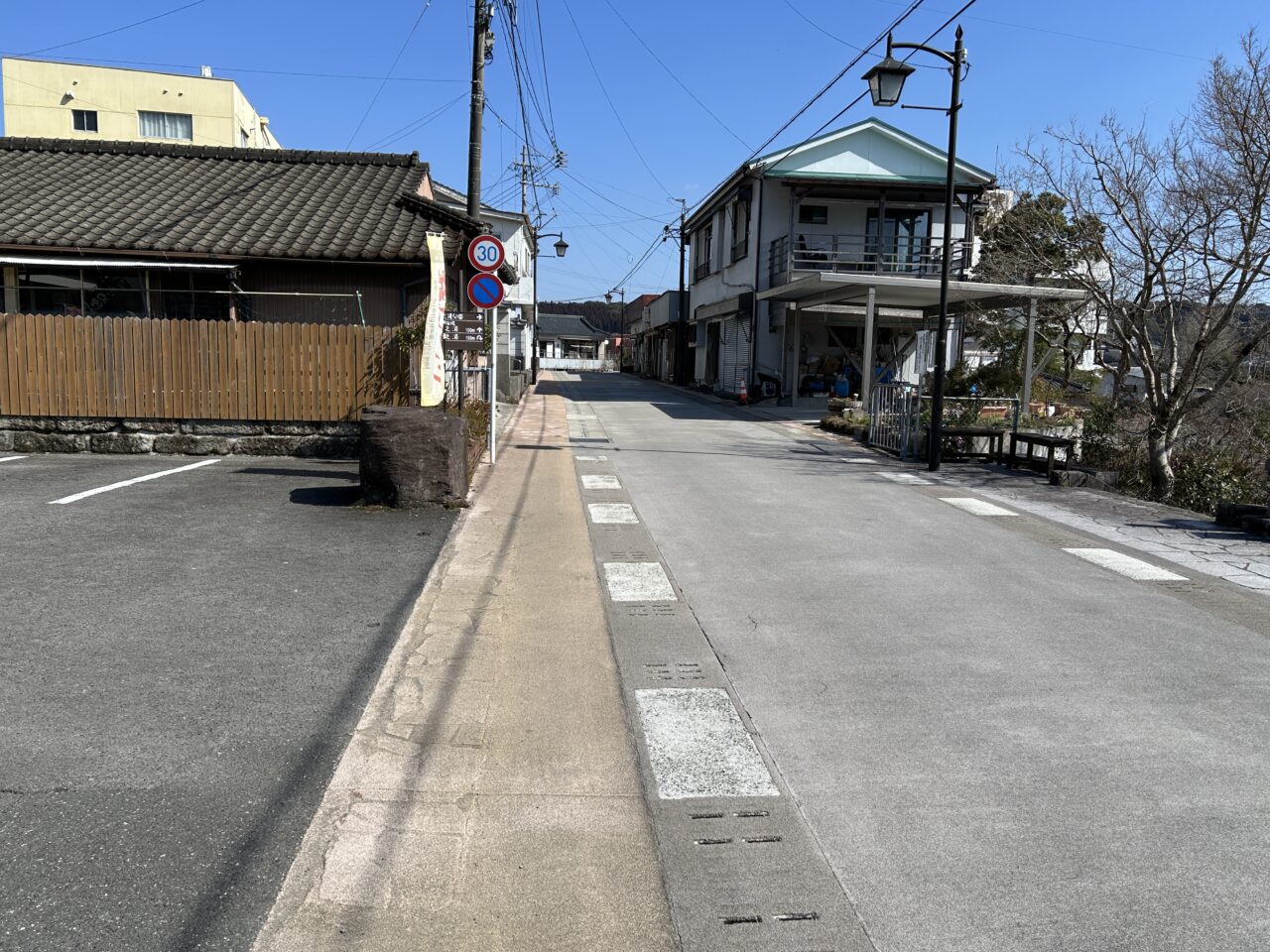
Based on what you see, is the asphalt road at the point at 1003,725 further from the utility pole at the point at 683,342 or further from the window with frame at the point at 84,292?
the utility pole at the point at 683,342

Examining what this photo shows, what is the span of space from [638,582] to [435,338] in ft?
18.8

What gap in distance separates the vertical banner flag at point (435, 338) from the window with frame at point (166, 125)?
116ft

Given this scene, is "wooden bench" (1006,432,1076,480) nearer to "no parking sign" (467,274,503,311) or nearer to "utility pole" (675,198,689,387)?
"no parking sign" (467,274,503,311)

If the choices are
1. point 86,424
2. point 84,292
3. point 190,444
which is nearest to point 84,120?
point 84,292

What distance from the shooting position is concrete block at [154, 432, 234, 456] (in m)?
12.7

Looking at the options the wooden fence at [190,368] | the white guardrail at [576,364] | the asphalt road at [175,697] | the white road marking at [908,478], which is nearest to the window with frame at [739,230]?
the white road marking at [908,478]

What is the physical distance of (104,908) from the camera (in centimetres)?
277

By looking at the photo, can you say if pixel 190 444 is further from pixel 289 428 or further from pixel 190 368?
pixel 289 428

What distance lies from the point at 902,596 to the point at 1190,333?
11299 millimetres

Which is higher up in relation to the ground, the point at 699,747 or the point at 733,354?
the point at 733,354

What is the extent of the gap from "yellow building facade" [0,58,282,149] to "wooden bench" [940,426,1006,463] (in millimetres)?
36804

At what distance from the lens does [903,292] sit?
22.3m

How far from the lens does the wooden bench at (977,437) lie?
49.1ft

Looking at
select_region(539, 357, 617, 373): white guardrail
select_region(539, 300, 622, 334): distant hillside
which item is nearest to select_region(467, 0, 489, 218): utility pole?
select_region(539, 357, 617, 373): white guardrail
